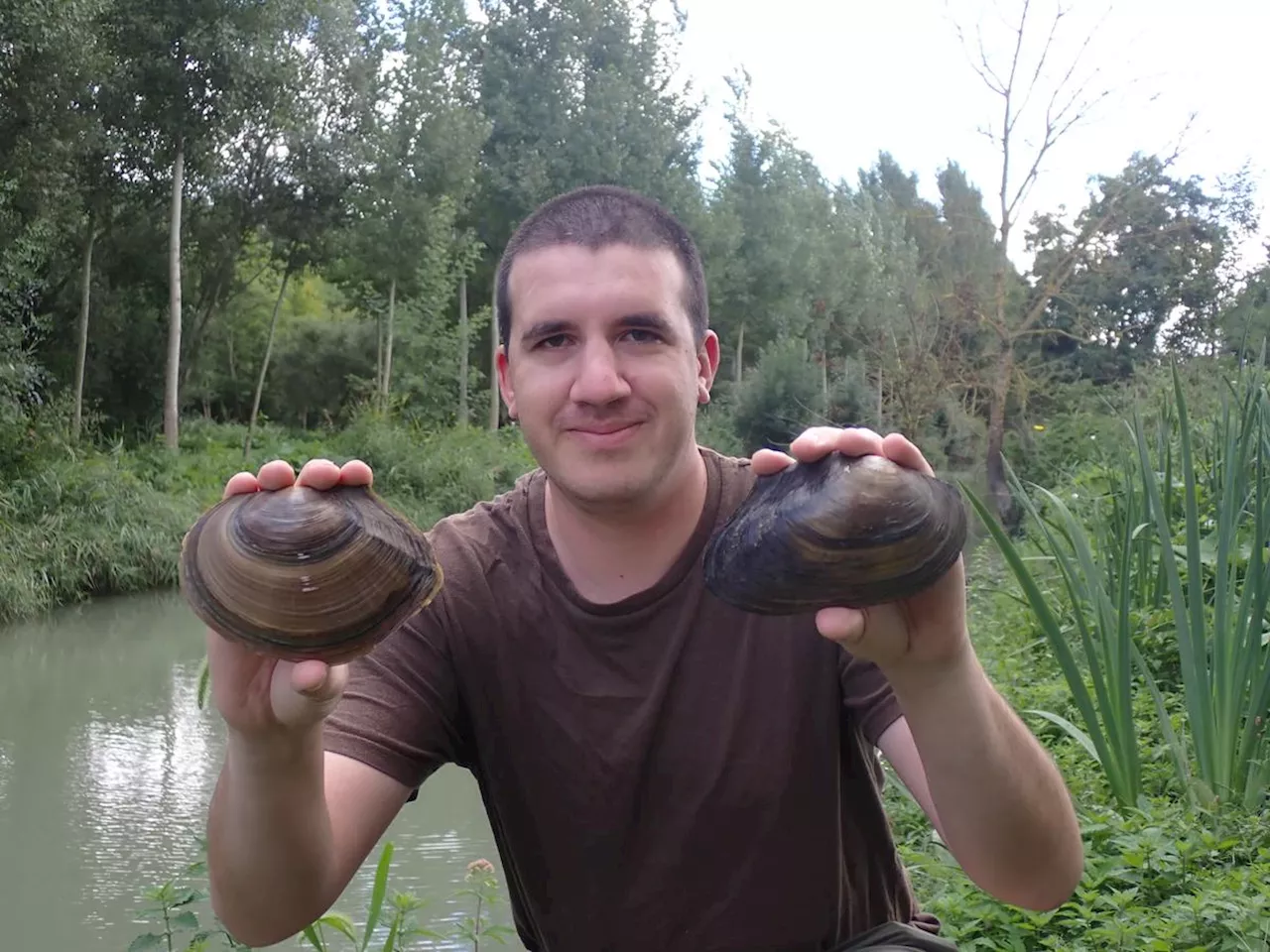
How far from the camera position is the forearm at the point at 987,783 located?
56.2 inches

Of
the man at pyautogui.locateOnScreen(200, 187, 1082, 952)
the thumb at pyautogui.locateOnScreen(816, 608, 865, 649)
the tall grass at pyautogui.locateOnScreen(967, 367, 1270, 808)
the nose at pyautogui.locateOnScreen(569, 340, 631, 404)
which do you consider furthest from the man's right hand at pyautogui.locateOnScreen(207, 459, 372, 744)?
the tall grass at pyautogui.locateOnScreen(967, 367, 1270, 808)

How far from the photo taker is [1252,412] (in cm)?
296

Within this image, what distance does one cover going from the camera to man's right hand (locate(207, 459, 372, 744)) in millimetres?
1326

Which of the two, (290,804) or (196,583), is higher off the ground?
(196,583)

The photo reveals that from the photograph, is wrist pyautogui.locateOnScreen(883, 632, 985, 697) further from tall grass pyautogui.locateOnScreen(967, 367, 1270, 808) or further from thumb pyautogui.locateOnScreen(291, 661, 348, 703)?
tall grass pyautogui.locateOnScreen(967, 367, 1270, 808)

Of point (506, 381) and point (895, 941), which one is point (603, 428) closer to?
point (506, 381)

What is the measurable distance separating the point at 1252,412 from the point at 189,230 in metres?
20.7

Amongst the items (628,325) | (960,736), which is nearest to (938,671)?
(960,736)

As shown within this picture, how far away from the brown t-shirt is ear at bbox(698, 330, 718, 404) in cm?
25

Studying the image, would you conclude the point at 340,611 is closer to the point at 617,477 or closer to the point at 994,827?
the point at 617,477

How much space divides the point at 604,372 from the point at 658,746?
0.62 metres

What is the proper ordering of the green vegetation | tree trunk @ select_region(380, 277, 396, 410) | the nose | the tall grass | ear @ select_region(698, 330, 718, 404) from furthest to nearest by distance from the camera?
tree trunk @ select_region(380, 277, 396, 410) → the green vegetation → the tall grass → ear @ select_region(698, 330, 718, 404) → the nose

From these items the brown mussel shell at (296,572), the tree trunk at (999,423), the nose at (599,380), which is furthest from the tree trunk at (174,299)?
the brown mussel shell at (296,572)

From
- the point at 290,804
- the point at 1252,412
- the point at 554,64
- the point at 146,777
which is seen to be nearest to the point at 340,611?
the point at 290,804
